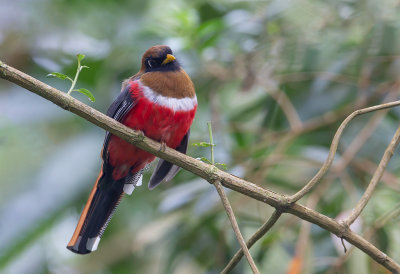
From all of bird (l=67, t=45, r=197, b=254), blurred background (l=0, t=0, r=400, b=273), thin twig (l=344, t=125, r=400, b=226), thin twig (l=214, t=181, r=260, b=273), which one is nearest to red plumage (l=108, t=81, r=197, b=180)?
bird (l=67, t=45, r=197, b=254)

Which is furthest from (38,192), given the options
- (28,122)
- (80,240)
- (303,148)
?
(303,148)

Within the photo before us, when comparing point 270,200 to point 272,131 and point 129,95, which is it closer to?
point 129,95

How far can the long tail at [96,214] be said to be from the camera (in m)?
2.61

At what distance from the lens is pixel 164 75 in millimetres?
2787

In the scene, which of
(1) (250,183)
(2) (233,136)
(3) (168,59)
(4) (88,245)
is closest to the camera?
(1) (250,183)

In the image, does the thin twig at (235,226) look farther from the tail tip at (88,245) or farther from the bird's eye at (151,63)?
the bird's eye at (151,63)

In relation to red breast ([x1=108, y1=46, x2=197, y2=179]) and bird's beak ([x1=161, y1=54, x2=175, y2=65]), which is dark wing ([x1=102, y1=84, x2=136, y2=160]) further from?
bird's beak ([x1=161, y1=54, x2=175, y2=65])

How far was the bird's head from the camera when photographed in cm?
291

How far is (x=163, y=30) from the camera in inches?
166

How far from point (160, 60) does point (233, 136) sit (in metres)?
1.17

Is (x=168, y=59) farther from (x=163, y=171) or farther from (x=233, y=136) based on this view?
(x=233, y=136)

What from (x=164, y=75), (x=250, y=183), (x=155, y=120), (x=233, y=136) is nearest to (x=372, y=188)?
(x=250, y=183)

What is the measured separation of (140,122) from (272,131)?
139cm

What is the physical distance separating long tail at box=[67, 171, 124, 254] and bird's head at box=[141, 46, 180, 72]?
632 millimetres
